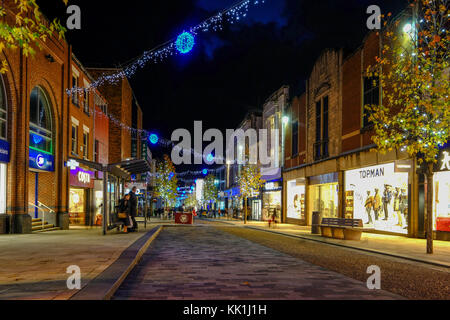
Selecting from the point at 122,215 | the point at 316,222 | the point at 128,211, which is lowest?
the point at 316,222

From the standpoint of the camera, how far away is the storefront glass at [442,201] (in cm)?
1714

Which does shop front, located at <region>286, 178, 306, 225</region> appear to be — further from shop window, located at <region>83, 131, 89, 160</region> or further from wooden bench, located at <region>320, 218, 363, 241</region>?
shop window, located at <region>83, 131, 89, 160</region>

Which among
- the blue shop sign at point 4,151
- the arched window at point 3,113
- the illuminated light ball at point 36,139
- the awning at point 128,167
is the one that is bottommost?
the awning at point 128,167

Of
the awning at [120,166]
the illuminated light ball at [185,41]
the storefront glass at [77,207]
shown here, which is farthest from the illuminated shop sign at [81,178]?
the illuminated light ball at [185,41]

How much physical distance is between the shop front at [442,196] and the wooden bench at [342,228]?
331 cm

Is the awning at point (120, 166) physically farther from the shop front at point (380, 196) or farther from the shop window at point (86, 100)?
the shop front at point (380, 196)

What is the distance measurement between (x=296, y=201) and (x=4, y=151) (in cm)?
2262

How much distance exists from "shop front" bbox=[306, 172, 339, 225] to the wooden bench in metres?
6.37

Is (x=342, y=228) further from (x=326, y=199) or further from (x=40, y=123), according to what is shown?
(x=40, y=123)

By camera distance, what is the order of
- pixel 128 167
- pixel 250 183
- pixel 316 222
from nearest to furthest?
1. pixel 128 167
2. pixel 316 222
3. pixel 250 183

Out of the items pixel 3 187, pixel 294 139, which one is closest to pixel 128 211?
pixel 3 187

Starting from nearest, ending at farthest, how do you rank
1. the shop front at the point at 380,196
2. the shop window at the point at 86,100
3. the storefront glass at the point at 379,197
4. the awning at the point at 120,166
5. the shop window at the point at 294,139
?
the awning at the point at 120,166 < the shop front at the point at 380,196 < the storefront glass at the point at 379,197 < the shop window at the point at 86,100 < the shop window at the point at 294,139

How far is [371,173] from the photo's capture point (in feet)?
73.2

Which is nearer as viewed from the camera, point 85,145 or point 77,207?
point 77,207
